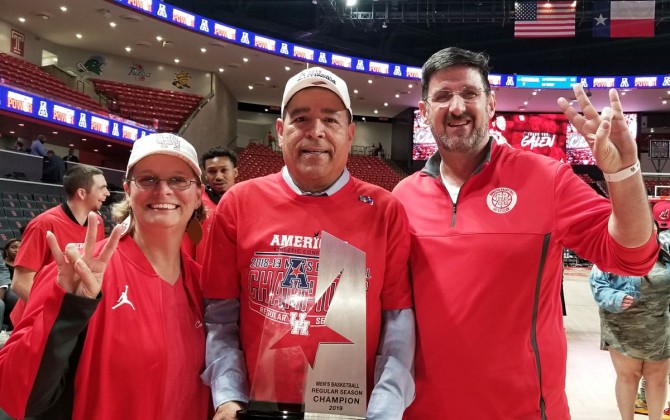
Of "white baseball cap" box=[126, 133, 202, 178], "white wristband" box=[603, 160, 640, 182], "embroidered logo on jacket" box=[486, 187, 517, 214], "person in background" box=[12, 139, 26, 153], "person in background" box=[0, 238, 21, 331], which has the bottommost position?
"person in background" box=[0, 238, 21, 331]

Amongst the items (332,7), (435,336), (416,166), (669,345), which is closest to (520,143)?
(416,166)

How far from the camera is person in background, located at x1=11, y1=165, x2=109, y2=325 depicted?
3424 millimetres

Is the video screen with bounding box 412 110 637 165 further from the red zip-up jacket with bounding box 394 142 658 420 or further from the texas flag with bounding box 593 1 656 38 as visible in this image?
the red zip-up jacket with bounding box 394 142 658 420

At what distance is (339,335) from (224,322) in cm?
43

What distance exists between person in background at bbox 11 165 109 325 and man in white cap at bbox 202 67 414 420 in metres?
2.13

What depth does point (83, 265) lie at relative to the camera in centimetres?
129

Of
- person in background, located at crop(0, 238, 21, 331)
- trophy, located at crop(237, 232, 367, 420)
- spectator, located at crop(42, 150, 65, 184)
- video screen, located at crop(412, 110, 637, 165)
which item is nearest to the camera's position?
trophy, located at crop(237, 232, 367, 420)

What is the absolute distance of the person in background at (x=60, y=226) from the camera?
3424mm

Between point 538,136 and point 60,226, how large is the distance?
958 inches

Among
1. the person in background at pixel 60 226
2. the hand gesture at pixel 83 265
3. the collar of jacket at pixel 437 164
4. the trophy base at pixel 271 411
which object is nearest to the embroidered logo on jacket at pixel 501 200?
the collar of jacket at pixel 437 164

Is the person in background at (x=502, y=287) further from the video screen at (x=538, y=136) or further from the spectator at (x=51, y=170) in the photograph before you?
the video screen at (x=538, y=136)

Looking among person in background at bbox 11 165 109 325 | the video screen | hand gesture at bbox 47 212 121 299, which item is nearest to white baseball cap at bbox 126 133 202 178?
hand gesture at bbox 47 212 121 299

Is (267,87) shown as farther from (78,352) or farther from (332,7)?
(78,352)

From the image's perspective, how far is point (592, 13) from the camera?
19359mm
